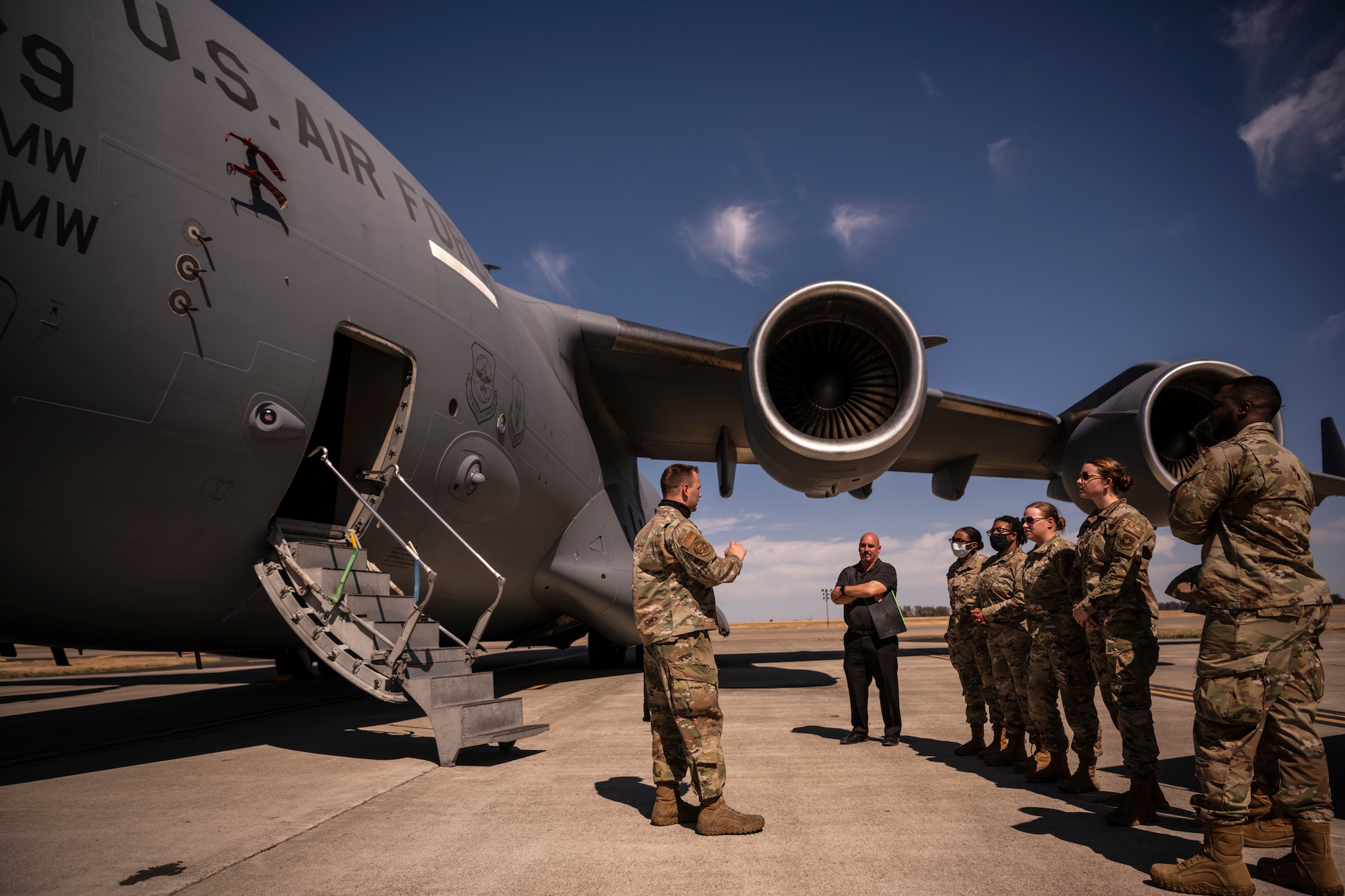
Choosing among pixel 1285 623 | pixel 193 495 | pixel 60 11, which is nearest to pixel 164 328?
pixel 193 495

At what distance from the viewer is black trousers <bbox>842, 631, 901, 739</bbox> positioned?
18.5ft

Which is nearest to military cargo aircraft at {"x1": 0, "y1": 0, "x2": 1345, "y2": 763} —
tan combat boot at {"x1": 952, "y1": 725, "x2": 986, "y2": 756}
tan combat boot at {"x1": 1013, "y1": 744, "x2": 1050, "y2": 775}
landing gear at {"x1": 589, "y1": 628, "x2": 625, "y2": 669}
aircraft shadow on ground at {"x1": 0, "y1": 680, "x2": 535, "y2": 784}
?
aircraft shadow on ground at {"x1": 0, "y1": 680, "x2": 535, "y2": 784}

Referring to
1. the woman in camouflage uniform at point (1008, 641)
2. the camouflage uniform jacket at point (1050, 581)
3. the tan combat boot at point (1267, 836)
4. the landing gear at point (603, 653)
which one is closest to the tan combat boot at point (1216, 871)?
the tan combat boot at point (1267, 836)

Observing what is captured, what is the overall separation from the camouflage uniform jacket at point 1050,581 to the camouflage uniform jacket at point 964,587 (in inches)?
27.3

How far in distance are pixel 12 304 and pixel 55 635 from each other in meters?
2.54

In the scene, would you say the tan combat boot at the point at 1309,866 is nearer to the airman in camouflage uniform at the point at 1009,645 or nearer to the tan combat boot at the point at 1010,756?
the airman in camouflage uniform at the point at 1009,645

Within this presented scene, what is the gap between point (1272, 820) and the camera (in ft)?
11.0

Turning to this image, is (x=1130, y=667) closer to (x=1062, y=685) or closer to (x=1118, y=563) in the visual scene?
(x=1118, y=563)

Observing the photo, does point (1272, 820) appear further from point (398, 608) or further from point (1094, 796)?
point (398, 608)

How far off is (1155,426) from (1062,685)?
8556 millimetres

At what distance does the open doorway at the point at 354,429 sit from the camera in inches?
229

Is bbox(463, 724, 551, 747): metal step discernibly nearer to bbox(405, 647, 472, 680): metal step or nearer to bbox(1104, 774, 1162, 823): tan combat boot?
bbox(405, 647, 472, 680): metal step

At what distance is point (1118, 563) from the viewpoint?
361 centimetres

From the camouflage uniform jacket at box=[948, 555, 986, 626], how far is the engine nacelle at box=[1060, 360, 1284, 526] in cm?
535
